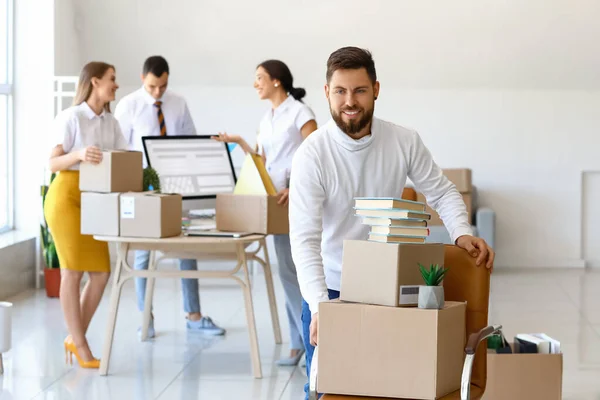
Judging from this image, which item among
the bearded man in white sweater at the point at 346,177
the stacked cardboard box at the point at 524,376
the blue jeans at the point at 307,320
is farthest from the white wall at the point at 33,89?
the bearded man in white sweater at the point at 346,177

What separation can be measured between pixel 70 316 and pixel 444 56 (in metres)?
4.64

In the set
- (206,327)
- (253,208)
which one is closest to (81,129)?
(253,208)

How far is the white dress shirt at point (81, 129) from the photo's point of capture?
463 cm

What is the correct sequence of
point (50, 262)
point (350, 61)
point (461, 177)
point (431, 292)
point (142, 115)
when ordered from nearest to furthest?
point (431, 292), point (350, 61), point (142, 115), point (50, 262), point (461, 177)

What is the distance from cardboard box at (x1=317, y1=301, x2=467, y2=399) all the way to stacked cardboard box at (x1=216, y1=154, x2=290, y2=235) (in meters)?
2.22

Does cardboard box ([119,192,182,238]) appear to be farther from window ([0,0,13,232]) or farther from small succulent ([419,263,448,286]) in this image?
window ([0,0,13,232])

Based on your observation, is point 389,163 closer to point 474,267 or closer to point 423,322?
point 474,267

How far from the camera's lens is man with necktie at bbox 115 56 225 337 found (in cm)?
551

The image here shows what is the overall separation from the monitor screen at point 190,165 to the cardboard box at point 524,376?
1.92 metres

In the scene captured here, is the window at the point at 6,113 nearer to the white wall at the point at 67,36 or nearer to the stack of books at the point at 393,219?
the white wall at the point at 67,36

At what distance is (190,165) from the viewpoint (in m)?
4.90

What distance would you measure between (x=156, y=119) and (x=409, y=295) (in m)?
3.57

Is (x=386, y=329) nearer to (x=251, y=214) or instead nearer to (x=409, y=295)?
(x=409, y=295)

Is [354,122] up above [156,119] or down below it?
below
